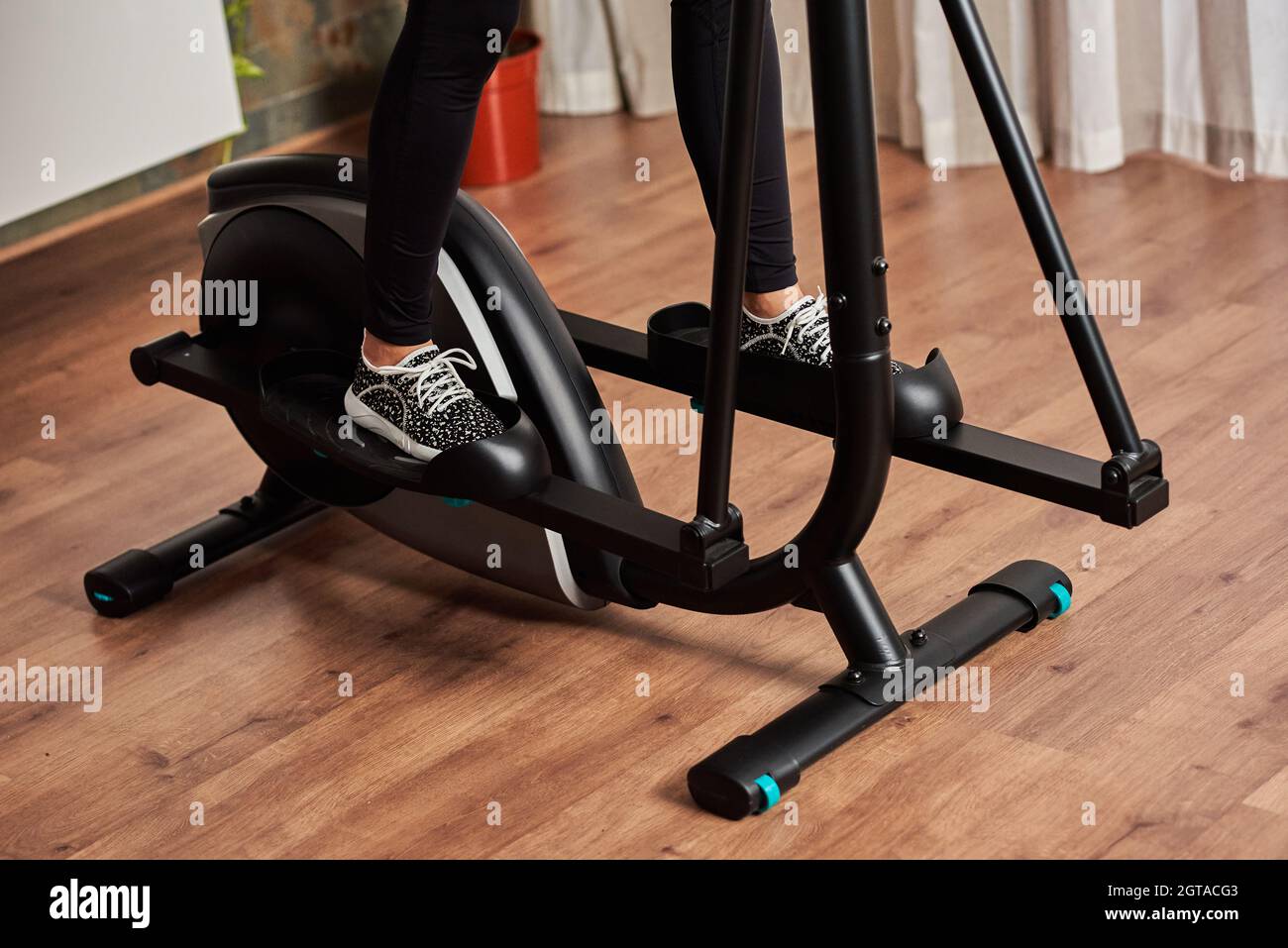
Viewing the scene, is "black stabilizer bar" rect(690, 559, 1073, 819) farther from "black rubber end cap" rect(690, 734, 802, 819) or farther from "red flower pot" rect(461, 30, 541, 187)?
"red flower pot" rect(461, 30, 541, 187)

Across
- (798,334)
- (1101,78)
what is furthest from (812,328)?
(1101,78)

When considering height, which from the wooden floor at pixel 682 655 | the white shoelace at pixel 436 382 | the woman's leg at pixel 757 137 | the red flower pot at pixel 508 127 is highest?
the woman's leg at pixel 757 137

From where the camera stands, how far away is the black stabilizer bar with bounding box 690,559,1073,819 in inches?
61.7

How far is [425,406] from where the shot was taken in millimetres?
1727

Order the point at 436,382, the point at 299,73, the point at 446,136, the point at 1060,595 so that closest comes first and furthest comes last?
the point at 446,136, the point at 436,382, the point at 1060,595, the point at 299,73

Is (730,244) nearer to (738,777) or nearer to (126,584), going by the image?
(738,777)

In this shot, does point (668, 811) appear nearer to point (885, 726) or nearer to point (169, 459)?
point (885, 726)

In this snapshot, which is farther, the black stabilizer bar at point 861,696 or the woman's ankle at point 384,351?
the woman's ankle at point 384,351

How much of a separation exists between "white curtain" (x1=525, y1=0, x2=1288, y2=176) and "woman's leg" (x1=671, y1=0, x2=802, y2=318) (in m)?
1.49

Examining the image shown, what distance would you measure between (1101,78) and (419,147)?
5.91 feet

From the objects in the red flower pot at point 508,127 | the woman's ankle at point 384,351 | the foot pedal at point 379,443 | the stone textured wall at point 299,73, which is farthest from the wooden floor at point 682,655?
the stone textured wall at point 299,73

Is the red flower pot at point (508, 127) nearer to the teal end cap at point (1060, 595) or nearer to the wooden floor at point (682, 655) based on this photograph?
the wooden floor at point (682, 655)

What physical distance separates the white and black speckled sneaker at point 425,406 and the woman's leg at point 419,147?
23 millimetres

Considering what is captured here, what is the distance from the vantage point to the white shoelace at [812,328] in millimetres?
1735
